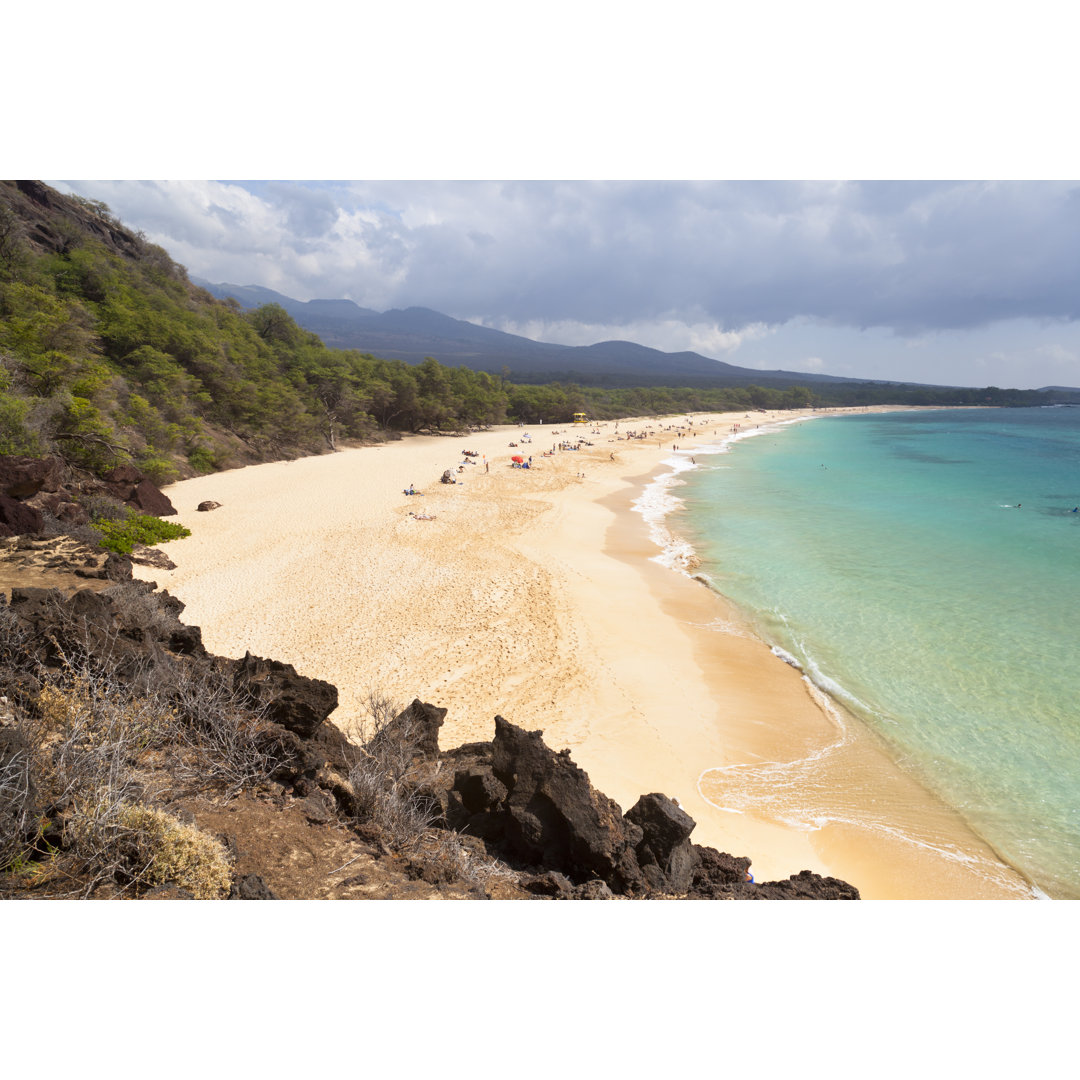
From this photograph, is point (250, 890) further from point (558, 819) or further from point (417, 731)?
point (417, 731)

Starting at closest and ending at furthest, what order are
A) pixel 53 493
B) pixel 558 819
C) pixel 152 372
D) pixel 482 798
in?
1. pixel 558 819
2. pixel 482 798
3. pixel 53 493
4. pixel 152 372

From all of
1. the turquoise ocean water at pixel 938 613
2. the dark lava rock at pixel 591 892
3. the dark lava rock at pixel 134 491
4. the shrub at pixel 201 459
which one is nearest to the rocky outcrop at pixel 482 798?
the dark lava rock at pixel 591 892

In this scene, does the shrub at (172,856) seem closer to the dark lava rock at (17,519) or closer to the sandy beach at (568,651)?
the sandy beach at (568,651)

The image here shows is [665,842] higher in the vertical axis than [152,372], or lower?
lower

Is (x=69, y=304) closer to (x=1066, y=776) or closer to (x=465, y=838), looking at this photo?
(x=465, y=838)

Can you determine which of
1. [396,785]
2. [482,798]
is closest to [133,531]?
[396,785]

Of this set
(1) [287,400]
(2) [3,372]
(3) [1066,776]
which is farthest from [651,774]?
(1) [287,400]

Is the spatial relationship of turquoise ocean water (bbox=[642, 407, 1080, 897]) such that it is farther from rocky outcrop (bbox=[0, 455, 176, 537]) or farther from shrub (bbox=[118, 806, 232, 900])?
rocky outcrop (bbox=[0, 455, 176, 537])
